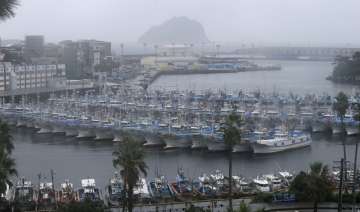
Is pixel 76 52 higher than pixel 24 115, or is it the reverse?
pixel 76 52

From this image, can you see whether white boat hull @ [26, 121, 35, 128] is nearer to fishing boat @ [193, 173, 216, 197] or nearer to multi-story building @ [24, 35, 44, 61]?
fishing boat @ [193, 173, 216, 197]

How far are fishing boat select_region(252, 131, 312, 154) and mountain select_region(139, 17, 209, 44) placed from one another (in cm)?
9213

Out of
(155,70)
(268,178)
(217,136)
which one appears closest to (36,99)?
(217,136)

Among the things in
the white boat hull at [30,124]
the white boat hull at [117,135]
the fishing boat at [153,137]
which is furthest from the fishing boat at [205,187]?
the white boat hull at [30,124]

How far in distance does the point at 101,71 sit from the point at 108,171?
1784 cm

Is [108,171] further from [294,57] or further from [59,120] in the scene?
[294,57]

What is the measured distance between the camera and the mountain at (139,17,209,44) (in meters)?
106

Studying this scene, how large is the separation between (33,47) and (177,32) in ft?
269

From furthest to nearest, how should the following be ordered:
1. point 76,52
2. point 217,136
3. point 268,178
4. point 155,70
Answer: point 155,70, point 76,52, point 217,136, point 268,178

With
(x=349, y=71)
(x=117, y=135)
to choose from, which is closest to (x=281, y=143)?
(x=117, y=135)

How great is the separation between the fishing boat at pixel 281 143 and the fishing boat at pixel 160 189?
3520 millimetres

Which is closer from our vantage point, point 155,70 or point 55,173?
point 55,173

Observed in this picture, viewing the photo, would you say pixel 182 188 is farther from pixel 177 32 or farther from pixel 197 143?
pixel 177 32

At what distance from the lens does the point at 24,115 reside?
14406 millimetres
